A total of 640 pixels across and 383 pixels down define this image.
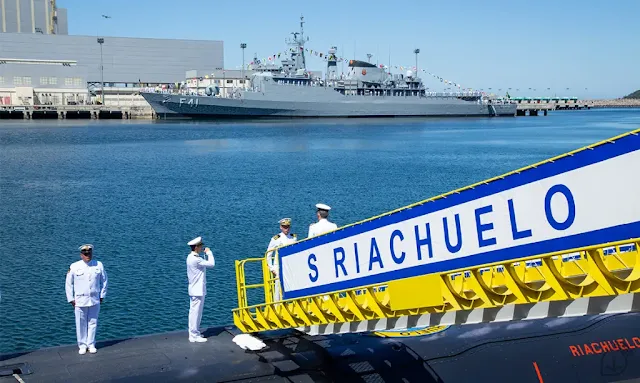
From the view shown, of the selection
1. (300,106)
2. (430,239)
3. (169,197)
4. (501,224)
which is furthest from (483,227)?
(300,106)

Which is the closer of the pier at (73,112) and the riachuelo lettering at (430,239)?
the riachuelo lettering at (430,239)

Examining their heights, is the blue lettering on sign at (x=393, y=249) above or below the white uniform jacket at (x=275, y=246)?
above

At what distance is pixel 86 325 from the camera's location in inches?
471

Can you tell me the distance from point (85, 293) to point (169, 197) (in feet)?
99.7

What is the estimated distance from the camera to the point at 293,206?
3878 cm

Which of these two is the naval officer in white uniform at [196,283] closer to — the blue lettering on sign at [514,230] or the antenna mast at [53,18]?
the blue lettering on sign at [514,230]

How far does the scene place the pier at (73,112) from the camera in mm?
138500

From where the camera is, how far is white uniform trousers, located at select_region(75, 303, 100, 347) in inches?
466

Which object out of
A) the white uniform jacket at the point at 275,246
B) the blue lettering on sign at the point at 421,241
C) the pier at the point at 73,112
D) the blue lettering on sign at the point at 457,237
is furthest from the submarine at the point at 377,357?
the pier at the point at 73,112

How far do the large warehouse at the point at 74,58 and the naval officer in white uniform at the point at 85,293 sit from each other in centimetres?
14654

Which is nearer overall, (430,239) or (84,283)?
(430,239)

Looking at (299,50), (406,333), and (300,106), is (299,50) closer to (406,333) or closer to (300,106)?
(300,106)

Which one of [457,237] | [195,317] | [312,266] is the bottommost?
[195,317]

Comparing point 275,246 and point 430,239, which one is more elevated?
point 430,239
